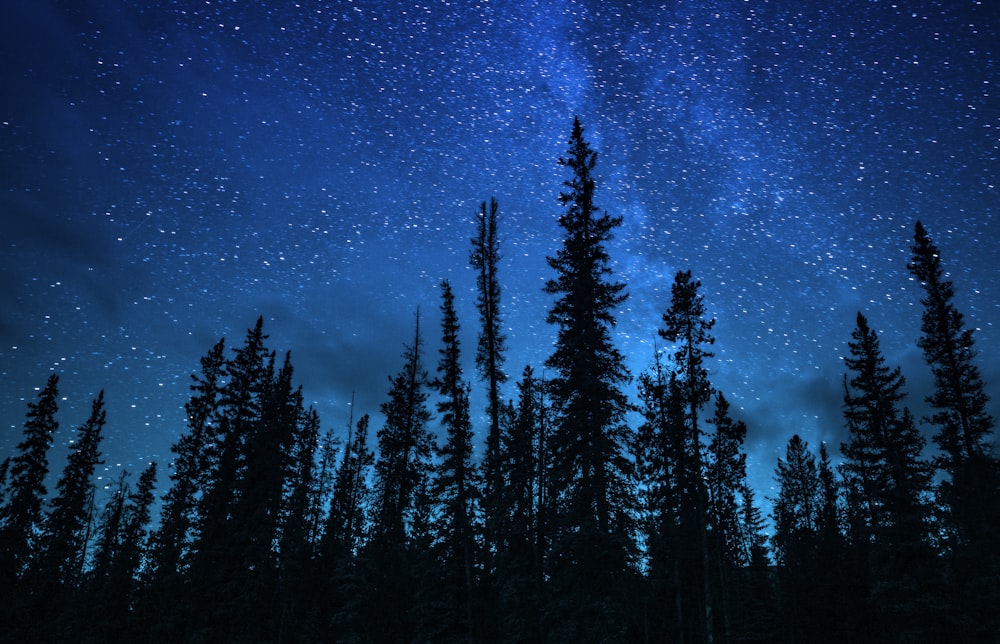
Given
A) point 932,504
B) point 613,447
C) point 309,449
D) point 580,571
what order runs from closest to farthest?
point 580,571, point 613,447, point 932,504, point 309,449

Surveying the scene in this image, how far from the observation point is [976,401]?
26.5 meters

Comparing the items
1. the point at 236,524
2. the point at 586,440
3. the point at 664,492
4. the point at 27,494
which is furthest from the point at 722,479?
the point at 27,494

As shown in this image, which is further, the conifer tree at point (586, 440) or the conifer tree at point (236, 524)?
the conifer tree at point (236, 524)

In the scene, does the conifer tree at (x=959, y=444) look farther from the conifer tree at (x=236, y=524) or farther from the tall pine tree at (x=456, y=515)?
the conifer tree at (x=236, y=524)

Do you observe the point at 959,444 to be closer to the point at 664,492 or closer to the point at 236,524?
the point at 664,492

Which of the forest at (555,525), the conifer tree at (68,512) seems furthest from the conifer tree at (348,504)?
the conifer tree at (68,512)

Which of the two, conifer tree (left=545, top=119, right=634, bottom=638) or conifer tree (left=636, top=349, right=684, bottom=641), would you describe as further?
conifer tree (left=636, top=349, right=684, bottom=641)

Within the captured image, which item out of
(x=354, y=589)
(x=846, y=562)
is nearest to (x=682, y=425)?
(x=846, y=562)

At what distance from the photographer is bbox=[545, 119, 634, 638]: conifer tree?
1830 cm

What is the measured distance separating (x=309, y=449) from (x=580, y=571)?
3287cm

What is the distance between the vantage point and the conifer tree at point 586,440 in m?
18.3

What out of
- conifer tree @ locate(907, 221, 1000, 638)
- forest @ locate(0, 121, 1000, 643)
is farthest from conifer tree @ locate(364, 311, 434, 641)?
conifer tree @ locate(907, 221, 1000, 638)

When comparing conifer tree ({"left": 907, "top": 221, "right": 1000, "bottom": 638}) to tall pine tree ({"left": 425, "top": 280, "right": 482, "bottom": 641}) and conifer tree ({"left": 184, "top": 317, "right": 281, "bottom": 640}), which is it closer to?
tall pine tree ({"left": 425, "top": 280, "right": 482, "bottom": 641})

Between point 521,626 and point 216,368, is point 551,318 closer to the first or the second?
point 521,626
